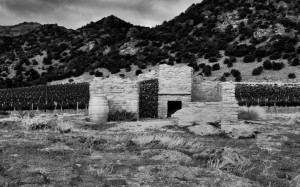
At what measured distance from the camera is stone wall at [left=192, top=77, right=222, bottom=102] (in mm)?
23156

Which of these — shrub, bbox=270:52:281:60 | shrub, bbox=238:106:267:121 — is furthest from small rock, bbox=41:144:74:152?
shrub, bbox=270:52:281:60

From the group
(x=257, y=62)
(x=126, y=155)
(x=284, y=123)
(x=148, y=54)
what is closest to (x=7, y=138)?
(x=126, y=155)

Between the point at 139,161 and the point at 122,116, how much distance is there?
10041mm

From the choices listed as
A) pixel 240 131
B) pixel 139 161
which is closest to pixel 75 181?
pixel 139 161

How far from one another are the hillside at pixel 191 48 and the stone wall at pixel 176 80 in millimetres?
25830

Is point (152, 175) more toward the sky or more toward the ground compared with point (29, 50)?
more toward the ground

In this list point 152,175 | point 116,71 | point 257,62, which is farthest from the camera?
point 116,71

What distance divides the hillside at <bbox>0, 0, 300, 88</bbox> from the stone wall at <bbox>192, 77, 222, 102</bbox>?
952 inches

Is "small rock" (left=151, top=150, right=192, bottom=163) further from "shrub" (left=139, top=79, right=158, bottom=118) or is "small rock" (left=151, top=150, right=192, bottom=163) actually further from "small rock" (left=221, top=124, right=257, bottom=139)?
"shrub" (left=139, top=79, right=158, bottom=118)

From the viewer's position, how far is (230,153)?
10609 millimetres

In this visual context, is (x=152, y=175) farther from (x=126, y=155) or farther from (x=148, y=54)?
(x=148, y=54)

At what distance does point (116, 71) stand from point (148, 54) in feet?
23.9

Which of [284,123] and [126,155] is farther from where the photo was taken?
[284,123]

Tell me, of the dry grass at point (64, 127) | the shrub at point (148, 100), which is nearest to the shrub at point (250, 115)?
the shrub at point (148, 100)
